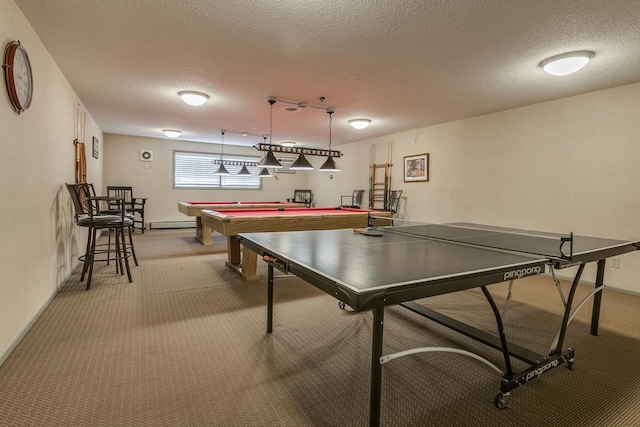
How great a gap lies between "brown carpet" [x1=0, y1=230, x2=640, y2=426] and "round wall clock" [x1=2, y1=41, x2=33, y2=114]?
170 centimetres

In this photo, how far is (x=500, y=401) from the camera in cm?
161

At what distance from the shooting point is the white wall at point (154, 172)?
7762mm

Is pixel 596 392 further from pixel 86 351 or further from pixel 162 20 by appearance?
pixel 162 20

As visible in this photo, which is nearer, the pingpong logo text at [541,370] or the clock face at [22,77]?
the pingpong logo text at [541,370]

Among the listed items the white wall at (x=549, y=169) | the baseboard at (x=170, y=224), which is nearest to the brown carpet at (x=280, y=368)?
the white wall at (x=549, y=169)

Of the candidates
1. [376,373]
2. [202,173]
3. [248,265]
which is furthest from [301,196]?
[376,373]

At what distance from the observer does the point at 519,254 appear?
1.75 meters

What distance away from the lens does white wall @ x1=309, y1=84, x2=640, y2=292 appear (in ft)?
11.7

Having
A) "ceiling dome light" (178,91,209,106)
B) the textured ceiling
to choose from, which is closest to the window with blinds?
the textured ceiling

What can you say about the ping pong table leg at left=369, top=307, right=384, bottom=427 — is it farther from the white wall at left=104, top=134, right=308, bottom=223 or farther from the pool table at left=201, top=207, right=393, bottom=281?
the white wall at left=104, top=134, right=308, bottom=223

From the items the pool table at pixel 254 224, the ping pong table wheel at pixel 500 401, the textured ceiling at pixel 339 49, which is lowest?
the ping pong table wheel at pixel 500 401

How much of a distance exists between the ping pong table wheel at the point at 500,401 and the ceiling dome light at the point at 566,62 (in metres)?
2.90

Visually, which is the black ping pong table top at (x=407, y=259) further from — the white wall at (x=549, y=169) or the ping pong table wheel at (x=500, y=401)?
the white wall at (x=549, y=169)

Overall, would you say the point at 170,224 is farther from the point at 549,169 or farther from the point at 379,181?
the point at 549,169
